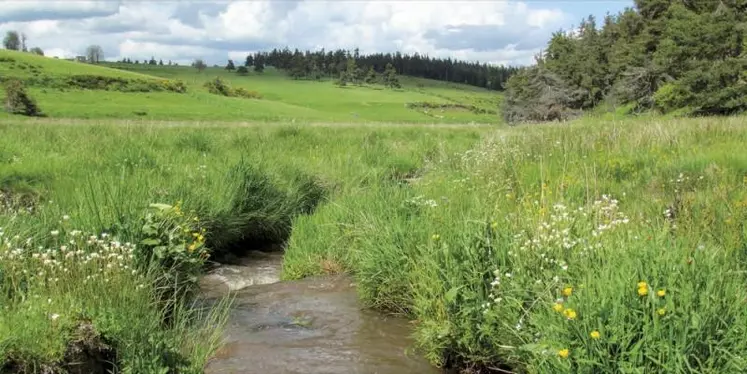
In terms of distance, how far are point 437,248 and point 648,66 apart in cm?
6350

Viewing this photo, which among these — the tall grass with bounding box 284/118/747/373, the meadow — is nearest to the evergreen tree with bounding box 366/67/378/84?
the meadow

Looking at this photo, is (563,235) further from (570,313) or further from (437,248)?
(570,313)

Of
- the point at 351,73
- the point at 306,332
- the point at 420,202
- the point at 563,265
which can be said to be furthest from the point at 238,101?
the point at 563,265

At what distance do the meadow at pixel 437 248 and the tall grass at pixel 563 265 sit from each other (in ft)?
0.07

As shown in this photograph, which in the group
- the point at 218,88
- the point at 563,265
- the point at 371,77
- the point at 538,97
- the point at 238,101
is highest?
the point at 371,77

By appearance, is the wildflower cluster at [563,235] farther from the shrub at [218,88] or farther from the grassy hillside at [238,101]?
the shrub at [218,88]

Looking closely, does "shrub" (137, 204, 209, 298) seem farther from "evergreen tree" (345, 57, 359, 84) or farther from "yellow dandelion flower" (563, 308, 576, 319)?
"evergreen tree" (345, 57, 359, 84)

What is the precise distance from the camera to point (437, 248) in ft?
20.9

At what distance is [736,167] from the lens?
10016mm

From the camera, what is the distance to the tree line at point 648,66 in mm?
51094

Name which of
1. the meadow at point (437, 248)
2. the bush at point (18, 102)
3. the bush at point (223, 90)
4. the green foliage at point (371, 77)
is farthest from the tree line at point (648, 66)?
the green foliage at point (371, 77)

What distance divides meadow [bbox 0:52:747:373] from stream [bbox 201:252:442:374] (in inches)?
11.6

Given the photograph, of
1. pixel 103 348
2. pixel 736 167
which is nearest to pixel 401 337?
pixel 103 348

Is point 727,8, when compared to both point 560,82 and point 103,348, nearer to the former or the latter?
point 560,82
